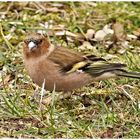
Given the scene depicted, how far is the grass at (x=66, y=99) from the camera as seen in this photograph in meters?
5.04

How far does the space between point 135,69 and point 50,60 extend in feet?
2.93

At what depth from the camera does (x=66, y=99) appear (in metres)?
5.72

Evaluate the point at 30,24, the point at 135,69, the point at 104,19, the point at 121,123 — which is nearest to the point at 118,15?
the point at 104,19

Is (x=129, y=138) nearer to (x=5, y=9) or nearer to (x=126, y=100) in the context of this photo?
(x=126, y=100)

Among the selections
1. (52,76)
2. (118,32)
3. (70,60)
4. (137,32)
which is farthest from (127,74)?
(137,32)

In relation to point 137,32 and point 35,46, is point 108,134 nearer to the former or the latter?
point 35,46

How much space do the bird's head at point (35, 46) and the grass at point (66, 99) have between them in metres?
0.32

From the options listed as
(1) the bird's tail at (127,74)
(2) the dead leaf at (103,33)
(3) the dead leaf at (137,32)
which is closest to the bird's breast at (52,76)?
(1) the bird's tail at (127,74)

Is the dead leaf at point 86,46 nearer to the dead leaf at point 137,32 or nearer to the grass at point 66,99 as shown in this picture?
the grass at point 66,99

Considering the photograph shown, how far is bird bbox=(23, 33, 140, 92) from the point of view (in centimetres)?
547

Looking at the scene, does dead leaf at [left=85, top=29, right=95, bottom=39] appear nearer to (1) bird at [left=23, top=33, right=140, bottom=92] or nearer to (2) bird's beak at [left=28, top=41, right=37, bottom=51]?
(1) bird at [left=23, top=33, right=140, bottom=92]

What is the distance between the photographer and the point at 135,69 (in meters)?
6.07

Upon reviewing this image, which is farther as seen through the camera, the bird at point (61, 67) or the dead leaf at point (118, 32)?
the dead leaf at point (118, 32)

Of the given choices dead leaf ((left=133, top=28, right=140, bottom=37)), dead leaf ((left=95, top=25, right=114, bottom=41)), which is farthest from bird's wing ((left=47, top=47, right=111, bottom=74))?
dead leaf ((left=133, top=28, right=140, bottom=37))
